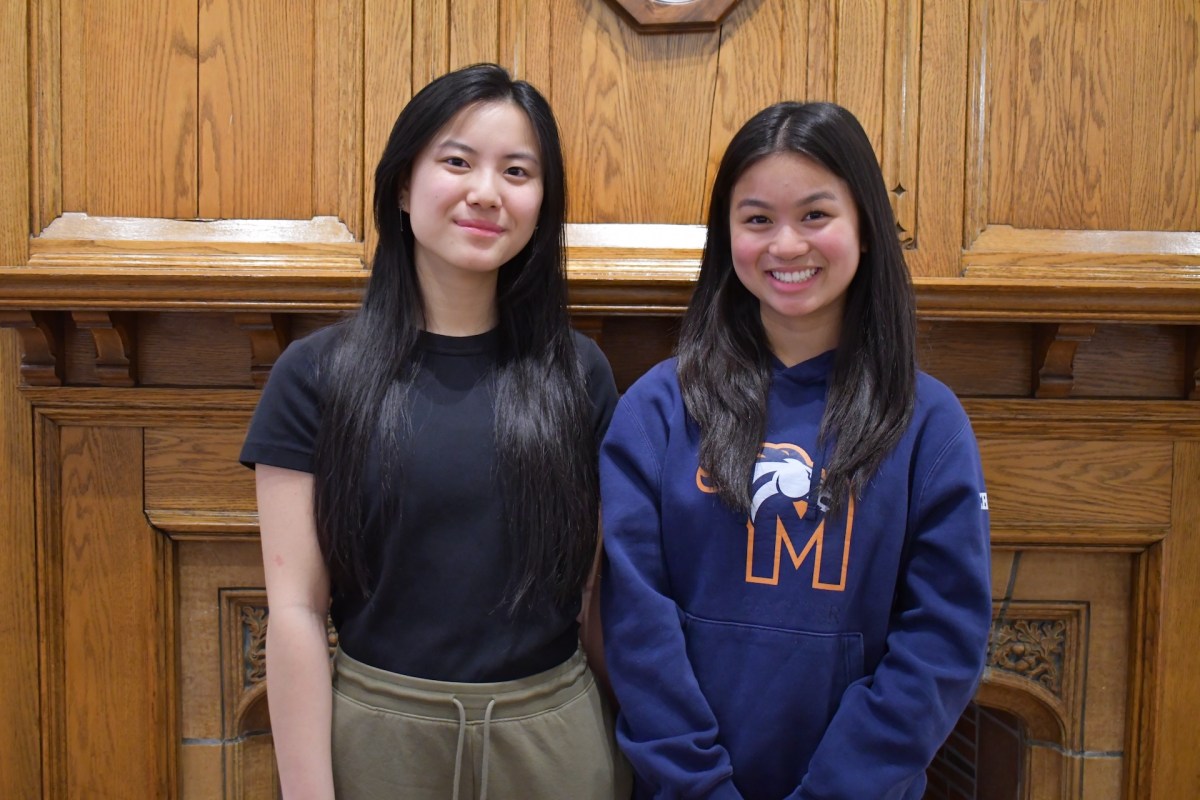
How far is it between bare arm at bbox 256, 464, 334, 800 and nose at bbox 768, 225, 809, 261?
0.72 metres

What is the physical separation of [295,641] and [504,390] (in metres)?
0.45

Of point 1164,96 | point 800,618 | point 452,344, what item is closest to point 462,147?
point 452,344

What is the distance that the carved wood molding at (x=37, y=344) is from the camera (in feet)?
5.62

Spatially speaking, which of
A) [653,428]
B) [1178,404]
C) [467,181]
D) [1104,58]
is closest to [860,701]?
[653,428]

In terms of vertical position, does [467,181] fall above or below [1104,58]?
below

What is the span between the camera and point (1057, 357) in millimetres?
1750

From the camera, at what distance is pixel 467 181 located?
1276mm

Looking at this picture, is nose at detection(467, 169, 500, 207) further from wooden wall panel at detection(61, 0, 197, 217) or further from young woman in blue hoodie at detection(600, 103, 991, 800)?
wooden wall panel at detection(61, 0, 197, 217)

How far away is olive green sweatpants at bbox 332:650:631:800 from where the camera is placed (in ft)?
4.06

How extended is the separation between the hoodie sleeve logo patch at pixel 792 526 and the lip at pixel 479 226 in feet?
1.58

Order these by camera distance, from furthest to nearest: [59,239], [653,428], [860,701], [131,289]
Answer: [59,239], [131,289], [653,428], [860,701]

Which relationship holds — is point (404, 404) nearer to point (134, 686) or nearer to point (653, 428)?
point (653, 428)

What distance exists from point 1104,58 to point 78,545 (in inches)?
89.8

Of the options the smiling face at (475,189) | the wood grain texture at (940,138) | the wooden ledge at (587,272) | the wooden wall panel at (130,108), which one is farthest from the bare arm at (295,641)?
the wood grain texture at (940,138)
